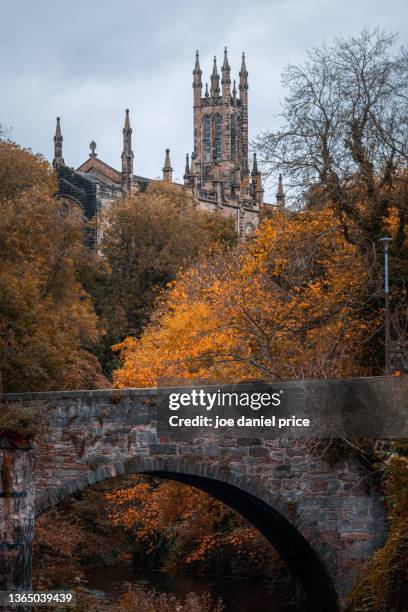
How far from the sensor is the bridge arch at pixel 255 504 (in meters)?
26.0

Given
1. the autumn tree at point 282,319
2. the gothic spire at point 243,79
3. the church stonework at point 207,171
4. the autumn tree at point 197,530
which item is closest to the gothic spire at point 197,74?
the church stonework at point 207,171

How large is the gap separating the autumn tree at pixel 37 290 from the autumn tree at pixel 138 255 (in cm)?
346

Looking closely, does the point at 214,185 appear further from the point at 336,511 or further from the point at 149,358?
the point at 336,511

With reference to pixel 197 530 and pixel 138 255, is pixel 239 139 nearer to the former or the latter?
pixel 138 255

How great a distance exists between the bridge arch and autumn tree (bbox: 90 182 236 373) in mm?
A: 29610

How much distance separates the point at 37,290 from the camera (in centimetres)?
4203

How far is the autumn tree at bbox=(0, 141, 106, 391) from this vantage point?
37750 mm

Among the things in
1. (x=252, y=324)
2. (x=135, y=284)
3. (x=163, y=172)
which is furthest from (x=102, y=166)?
(x=252, y=324)

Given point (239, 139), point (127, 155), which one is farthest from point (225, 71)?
point (127, 155)

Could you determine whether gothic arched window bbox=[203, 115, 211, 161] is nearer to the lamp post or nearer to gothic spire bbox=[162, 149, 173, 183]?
gothic spire bbox=[162, 149, 173, 183]

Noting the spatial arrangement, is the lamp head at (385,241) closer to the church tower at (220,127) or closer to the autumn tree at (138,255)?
the autumn tree at (138,255)

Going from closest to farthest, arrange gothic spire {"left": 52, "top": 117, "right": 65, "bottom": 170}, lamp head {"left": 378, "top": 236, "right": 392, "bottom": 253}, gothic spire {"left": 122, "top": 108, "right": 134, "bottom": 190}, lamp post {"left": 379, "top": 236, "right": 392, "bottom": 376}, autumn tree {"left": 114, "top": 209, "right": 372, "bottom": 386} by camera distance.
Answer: lamp post {"left": 379, "top": 236, "right": 392, "bottom": 376}, lamp head {"left": 378, "top": 236, "right": 392, "bottom": 253}, autumn tree {"left": 114, "top": 209, "right": 372, "bottom": 386}, gothic spire {"left": 52, "top": 117, "right": 65, "bottom": 170}, gothic spire {"left": 122, "top": 108, "right": 134, "bottom": 190}

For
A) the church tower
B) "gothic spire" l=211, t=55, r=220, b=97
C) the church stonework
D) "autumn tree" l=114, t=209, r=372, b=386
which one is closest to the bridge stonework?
"autumn tree" l=114, t=209, r=372, b=386

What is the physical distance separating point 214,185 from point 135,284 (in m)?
43.5
